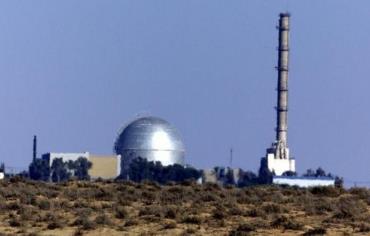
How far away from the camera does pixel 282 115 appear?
16025cm

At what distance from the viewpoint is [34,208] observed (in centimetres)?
4497

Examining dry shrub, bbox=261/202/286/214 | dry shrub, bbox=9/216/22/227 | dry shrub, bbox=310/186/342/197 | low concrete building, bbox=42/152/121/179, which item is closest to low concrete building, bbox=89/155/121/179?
low concrete building, bbox=42/152/121/179

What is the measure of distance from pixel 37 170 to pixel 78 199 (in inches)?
4381

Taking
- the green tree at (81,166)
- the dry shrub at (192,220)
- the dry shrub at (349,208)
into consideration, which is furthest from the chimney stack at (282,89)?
the dry shrub at (192,220)

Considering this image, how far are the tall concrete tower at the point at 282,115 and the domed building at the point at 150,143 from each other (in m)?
10.7

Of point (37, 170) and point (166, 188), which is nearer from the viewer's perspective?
point (166, 188)

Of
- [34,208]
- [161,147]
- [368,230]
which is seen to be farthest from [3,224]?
[161,147]

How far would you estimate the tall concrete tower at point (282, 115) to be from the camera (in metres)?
160

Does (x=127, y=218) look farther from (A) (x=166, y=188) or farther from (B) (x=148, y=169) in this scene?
(B) (x=148, y=169)

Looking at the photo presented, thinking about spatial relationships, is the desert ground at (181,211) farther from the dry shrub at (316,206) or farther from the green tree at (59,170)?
the green tree at (59,170)

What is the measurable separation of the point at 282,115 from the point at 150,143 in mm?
15899

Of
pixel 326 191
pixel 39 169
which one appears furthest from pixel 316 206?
pixel 39 169

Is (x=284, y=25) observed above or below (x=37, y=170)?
above

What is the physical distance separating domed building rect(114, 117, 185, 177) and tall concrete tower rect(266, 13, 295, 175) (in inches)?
420
